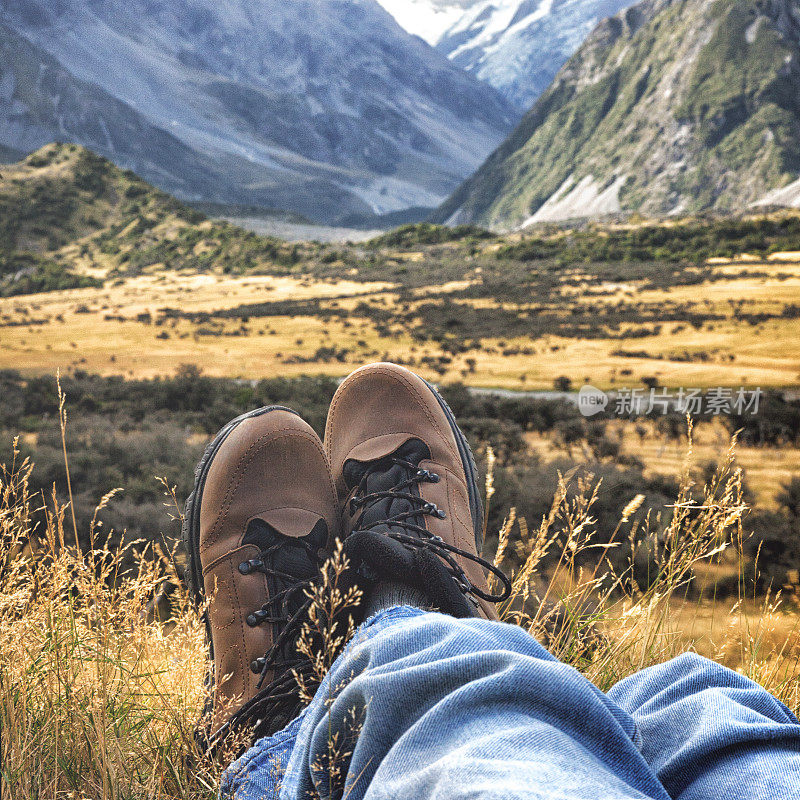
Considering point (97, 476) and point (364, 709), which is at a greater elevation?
point (364, 709)

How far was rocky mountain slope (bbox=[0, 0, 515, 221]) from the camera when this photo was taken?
100 metres

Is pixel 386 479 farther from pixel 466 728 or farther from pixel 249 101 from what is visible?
pixel 249 101

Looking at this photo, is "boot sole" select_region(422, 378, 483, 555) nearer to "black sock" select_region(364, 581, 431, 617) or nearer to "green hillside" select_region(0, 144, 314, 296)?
"black sock" select_region(364, 581, 431, 617)

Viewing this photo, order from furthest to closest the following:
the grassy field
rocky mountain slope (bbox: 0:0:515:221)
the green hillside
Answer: rocky mountain slope (bbox: 0:0:515:221), the green hillside, the grassy field

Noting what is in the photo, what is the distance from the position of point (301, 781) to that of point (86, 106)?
4826 inches

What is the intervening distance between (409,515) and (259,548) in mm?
402

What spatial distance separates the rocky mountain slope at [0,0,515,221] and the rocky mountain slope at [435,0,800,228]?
39965 mm

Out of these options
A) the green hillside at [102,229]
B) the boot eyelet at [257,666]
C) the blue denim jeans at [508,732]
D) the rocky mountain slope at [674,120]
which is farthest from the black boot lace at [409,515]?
the rocky mountain slope at [674,120]

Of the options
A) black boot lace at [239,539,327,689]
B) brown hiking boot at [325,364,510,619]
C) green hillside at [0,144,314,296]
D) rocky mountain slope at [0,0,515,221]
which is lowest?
green hillside at [0,144,314,296]

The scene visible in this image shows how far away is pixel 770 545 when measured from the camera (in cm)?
265

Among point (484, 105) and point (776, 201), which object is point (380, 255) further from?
point (484, 105)

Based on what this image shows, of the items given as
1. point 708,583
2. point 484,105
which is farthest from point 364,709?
point 484,105

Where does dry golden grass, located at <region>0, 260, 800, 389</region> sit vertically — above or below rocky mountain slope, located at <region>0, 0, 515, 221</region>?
below

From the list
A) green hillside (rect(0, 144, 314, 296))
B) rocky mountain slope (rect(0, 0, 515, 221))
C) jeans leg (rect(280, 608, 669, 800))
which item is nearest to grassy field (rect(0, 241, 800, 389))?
jeans leg (rect(280, 608, 669, 800))
